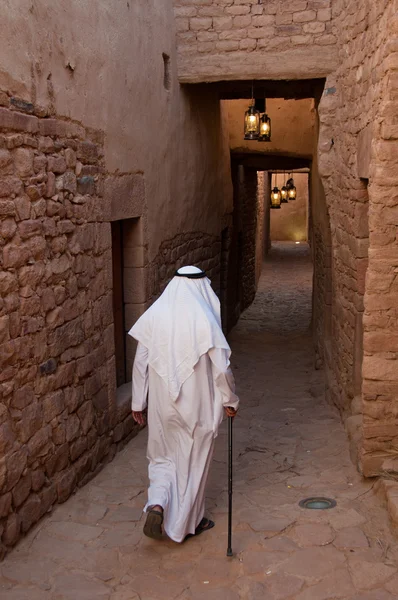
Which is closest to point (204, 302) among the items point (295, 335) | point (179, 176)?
point (179, 176)

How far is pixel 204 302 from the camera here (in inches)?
178

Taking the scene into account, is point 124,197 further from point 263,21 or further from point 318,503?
point 318,503

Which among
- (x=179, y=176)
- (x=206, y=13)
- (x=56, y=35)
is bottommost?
(x=179, y=176)

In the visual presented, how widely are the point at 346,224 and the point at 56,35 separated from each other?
128 inches

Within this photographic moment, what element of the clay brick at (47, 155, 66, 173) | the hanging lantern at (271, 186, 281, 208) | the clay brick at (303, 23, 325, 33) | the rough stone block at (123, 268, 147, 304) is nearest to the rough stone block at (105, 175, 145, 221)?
the rough stone block at (123, 268, 147, 304)

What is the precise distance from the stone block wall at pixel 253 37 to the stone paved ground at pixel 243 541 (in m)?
3.79

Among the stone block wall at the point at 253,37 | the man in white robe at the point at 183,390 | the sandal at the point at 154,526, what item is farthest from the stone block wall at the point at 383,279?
the stone block wall at the point at 253,37

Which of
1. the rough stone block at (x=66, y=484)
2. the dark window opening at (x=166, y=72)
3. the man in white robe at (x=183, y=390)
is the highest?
the dark window opening at (x=166, y=72)

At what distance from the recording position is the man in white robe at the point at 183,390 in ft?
14.4

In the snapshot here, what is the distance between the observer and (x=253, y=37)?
301 inches

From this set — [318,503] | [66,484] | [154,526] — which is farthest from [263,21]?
[154,526]

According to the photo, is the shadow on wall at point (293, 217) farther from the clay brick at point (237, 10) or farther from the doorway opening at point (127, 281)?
the doorway opening at point (127, 281)

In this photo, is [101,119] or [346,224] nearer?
[101,119]

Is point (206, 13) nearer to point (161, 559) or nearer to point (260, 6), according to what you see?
point (260, 6)
